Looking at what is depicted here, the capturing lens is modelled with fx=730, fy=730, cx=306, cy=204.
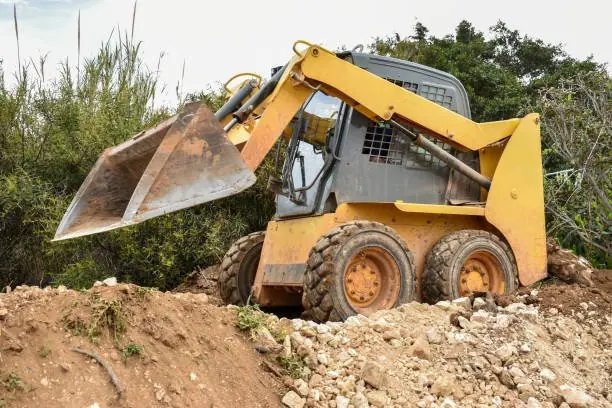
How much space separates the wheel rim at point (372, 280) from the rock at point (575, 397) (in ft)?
5.13

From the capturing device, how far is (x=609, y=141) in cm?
915

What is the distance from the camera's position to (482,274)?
6.73 metres

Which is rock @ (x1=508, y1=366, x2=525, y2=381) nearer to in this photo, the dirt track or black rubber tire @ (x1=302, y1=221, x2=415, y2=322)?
the dirt track

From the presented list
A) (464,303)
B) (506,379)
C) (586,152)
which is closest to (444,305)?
(464,303)

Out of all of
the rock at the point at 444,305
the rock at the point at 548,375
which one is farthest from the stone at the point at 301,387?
the rock at the point at 444,305

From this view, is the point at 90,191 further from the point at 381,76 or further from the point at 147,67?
the point at 147,67

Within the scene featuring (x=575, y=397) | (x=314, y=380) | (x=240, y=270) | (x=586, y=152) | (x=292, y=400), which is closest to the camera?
(x=292, y=400)

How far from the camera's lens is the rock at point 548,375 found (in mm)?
4938

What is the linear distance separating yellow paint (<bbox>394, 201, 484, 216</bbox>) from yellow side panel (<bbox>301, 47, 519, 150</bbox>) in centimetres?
62

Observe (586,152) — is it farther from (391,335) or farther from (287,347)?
(287,347)

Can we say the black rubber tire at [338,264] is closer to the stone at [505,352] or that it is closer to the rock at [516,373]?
the stone at [505,352]

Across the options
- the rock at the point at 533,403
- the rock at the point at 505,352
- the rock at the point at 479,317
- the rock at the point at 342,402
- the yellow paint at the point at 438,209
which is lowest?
the rock at the point at 533,403

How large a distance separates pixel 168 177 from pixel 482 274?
3.17 m

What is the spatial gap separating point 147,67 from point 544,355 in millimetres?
8894
